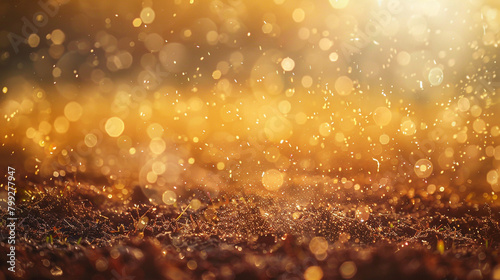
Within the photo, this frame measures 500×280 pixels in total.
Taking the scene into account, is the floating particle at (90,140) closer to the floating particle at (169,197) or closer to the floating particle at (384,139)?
the floating particle at (169,197)

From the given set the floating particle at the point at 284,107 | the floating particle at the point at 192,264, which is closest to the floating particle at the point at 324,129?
the floating particle at the point at 284,107

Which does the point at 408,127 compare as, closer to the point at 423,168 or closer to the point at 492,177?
the point at 423,168

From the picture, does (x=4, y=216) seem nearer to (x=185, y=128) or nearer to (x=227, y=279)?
(x=227, y=279)

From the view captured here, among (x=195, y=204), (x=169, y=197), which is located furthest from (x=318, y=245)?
(x=169, y=197)

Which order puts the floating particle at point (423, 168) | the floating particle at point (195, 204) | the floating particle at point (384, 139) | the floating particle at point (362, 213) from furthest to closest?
the floating particle at point (384, 139) → the floating particle at point (423, 168) → the floating particle at point (195, 204) → the floating particle at point (362, 213)

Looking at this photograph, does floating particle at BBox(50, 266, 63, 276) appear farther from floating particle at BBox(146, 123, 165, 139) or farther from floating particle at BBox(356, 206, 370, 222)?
floating particle at BBox(146, 123, 165, 139)

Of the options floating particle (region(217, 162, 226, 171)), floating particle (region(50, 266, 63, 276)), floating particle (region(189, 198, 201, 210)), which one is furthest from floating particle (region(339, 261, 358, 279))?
floating particle (region(217, 162, 226, 171))

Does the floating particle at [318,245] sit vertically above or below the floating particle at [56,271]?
above
